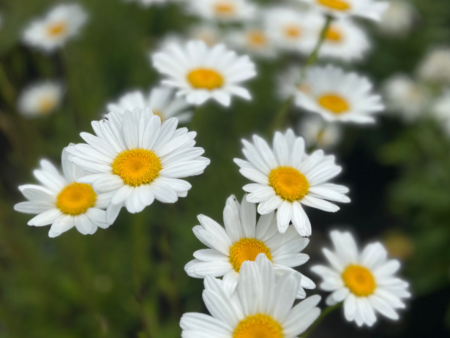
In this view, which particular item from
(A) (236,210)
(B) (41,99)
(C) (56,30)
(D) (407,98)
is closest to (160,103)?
(A) (236,210)

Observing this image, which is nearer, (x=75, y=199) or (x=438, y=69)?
(x=75, y=199)

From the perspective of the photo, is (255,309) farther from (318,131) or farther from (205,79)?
(318,131)

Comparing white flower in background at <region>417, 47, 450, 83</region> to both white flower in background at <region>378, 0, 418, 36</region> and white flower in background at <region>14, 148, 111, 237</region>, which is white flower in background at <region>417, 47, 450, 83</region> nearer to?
white flower in background at <region>378, 0, 418, 36</region>

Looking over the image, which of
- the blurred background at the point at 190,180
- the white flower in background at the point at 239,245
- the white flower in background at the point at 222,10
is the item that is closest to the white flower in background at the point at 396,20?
the blurred background at the point at 190,180

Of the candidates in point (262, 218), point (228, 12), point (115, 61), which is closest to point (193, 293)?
point (262, 218)

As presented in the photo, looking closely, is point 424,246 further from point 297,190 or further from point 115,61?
point 115,61

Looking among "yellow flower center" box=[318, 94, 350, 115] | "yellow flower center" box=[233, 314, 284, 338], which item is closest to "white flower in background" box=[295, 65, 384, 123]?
"yellow flower center" box=[318, 94, 350, 115]
